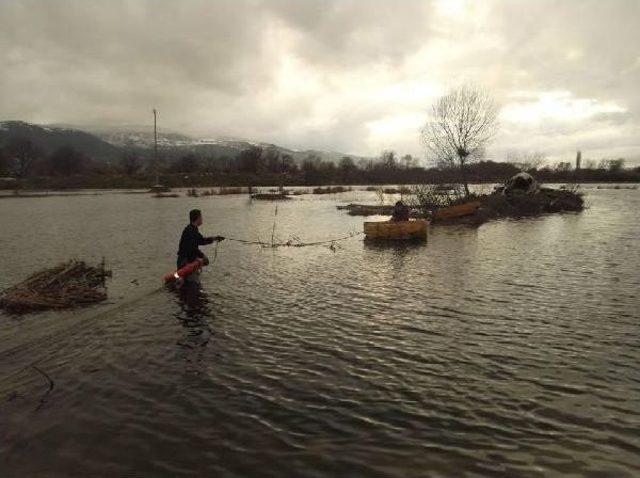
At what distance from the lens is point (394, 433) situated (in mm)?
6734

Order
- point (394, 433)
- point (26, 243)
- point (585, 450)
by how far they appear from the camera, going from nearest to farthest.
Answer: point (585, 450) < point (394, 433) < point (26, 243)

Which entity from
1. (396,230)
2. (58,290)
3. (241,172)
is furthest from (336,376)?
(241,172)

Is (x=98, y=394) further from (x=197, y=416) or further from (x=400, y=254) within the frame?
(x=400, y=254)

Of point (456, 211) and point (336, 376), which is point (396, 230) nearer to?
point (456, 211)

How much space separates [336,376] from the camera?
8688 millimetres

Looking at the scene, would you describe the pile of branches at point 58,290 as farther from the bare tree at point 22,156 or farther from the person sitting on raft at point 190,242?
the bare tree at point 22,156

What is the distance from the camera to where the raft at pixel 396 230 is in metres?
Answer: 25.5

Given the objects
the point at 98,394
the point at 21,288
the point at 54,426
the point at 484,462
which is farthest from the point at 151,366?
the point at 21,288

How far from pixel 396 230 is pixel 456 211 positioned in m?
14.5

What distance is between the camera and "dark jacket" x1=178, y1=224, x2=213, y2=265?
15492mm

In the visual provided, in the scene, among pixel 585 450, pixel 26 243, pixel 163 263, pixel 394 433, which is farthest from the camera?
pixel 26 243

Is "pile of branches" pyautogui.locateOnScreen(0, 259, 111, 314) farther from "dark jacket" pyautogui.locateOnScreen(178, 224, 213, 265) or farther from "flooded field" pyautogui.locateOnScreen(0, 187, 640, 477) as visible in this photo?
"dark jacket" pyautogui.locateOnScreen(178, 224, 213, 265)

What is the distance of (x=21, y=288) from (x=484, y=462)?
14227mm

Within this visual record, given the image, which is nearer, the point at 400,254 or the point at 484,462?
the point at 484,462
